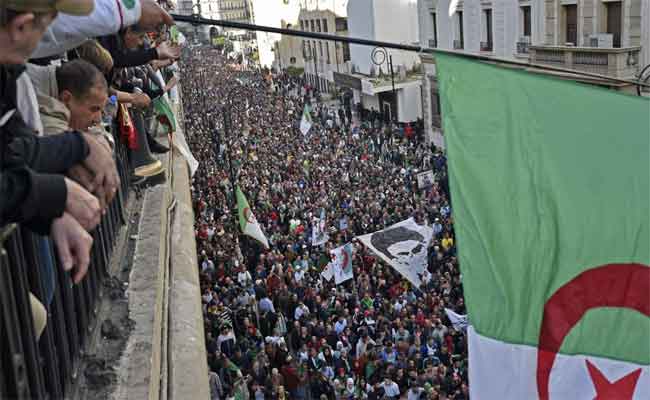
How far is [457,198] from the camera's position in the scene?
13.4 ft

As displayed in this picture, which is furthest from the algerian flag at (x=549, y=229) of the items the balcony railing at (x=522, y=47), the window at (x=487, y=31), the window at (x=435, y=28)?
the window at (x=435, y=28)

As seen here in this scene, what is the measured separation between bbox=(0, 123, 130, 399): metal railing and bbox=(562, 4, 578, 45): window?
810 inches

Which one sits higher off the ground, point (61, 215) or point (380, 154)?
point (61, 215)

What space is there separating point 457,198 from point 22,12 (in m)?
2.62

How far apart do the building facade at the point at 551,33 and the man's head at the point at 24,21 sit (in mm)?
19691

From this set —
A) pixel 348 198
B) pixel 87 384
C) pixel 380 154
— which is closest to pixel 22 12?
pixel 87 384

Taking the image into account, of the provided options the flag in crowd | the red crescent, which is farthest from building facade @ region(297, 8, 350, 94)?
the red crescent

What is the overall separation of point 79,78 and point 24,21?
124 cm

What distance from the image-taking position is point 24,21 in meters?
1.99

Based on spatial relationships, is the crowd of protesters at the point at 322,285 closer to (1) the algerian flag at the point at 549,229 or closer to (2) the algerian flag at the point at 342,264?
(2) the algerian flag at the point at 342,264

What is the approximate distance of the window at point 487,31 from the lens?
27.9m

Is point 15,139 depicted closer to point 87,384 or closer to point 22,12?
point 22,12

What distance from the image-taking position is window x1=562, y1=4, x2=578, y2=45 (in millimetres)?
22438

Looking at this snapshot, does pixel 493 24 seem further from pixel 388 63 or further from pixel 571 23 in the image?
pixel 388 63
